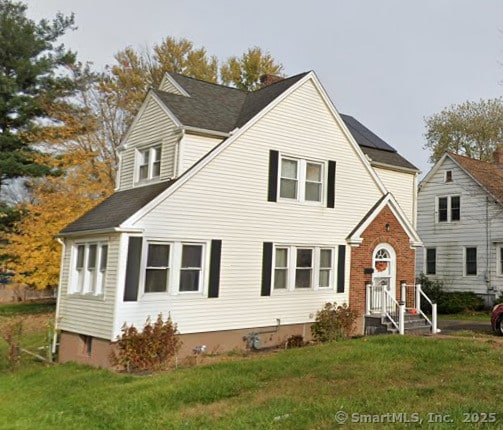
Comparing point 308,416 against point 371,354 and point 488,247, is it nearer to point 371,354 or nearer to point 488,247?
point 371,354

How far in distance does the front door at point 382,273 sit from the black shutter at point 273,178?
15.0 ft

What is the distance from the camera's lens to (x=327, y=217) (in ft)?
53.0

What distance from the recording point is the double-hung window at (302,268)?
49.5 feet

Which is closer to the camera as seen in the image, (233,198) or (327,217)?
(233,198)

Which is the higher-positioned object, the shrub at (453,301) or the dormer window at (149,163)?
the dormer window at (149,163)

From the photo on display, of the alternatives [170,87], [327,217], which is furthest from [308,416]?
[170,87]

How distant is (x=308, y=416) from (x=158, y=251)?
7.16 metres

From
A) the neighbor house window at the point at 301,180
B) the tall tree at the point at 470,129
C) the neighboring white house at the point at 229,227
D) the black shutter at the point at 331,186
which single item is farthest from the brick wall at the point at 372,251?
the tall tree at the point at 470,129

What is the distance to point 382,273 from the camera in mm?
17312

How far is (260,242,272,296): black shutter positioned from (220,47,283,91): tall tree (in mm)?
21628

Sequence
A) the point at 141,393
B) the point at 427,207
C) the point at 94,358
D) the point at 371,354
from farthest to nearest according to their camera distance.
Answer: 1. the point at 427,207
2. the point at 94,358
3. the point at 371,354
4. the point at 141,393

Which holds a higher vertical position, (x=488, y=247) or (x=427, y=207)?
(x=427, y=207)

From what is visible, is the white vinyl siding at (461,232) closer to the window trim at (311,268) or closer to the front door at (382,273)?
the front door at (382,273)

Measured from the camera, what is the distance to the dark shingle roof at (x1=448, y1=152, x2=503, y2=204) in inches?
989
